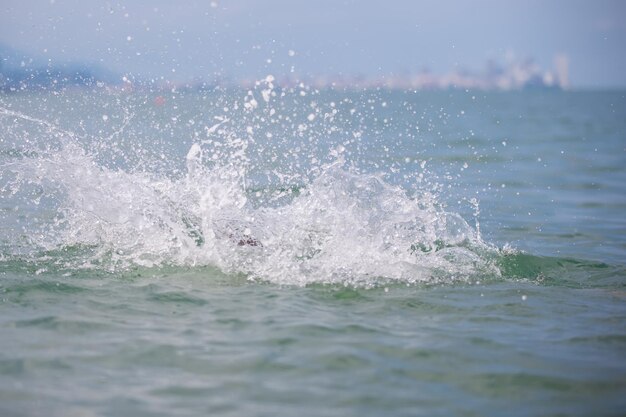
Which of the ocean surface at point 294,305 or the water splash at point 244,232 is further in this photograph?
the water splash at point 244,232

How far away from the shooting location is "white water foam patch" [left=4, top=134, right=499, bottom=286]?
312 inches

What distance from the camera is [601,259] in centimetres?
959

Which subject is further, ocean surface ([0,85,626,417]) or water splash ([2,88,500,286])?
water splash ([2,88,500,286])

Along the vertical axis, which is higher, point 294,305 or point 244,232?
point 244,232

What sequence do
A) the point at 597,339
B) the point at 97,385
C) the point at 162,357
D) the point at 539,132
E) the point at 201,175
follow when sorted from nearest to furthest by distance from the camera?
the point at 97,385 < the point at 162,357 < the point at 597,339 < the point at 201,175 < the point at 539,132

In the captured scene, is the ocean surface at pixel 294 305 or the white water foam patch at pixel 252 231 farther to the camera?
the white water foam patch at pixel 252 231

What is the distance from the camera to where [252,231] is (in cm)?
872

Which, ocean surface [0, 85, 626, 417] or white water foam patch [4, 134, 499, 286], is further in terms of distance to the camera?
white water foam patch [4, 134, 499, 286]

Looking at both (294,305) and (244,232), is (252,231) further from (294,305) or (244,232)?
(294,305)

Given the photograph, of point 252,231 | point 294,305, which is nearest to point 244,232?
point 252,231

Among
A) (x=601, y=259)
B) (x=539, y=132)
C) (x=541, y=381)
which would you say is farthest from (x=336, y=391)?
(x=539, y=132)

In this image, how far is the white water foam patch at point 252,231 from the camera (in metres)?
7.92

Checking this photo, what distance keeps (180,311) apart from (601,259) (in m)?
5.49

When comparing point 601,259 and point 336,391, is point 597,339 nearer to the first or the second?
point 336,391
